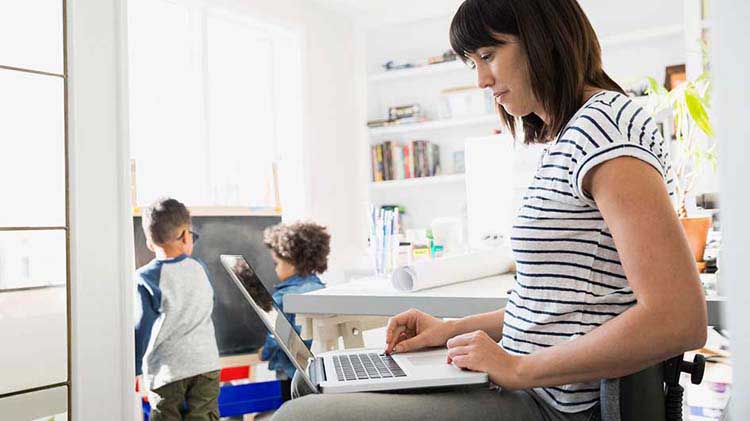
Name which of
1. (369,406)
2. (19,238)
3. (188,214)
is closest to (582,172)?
(369,406)

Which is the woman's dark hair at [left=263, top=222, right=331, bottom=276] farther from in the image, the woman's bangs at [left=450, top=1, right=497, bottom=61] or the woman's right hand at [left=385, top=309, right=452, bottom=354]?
the woman's bangs at [left=450, top=1, right=497, bottom=61]

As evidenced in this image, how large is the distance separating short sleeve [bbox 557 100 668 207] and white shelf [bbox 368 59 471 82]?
3.70m

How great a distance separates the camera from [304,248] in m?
3.35

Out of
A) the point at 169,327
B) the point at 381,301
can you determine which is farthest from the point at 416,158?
the point at 381,301

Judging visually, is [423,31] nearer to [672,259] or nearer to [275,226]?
[275,226]

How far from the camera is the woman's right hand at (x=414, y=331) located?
1.19 m

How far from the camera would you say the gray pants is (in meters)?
0.86

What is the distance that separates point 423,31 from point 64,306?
319cm

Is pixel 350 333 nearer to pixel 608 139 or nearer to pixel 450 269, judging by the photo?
pixel 450 269

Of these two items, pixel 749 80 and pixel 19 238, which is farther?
pixel 19 238

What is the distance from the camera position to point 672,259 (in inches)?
30.8

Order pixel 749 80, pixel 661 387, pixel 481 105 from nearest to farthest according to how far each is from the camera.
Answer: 1. pixel 749 80
2. pixel 661 387
3. pixel 481 105

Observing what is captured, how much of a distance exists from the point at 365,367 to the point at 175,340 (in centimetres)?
207

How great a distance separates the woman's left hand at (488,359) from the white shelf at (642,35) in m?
3.49
